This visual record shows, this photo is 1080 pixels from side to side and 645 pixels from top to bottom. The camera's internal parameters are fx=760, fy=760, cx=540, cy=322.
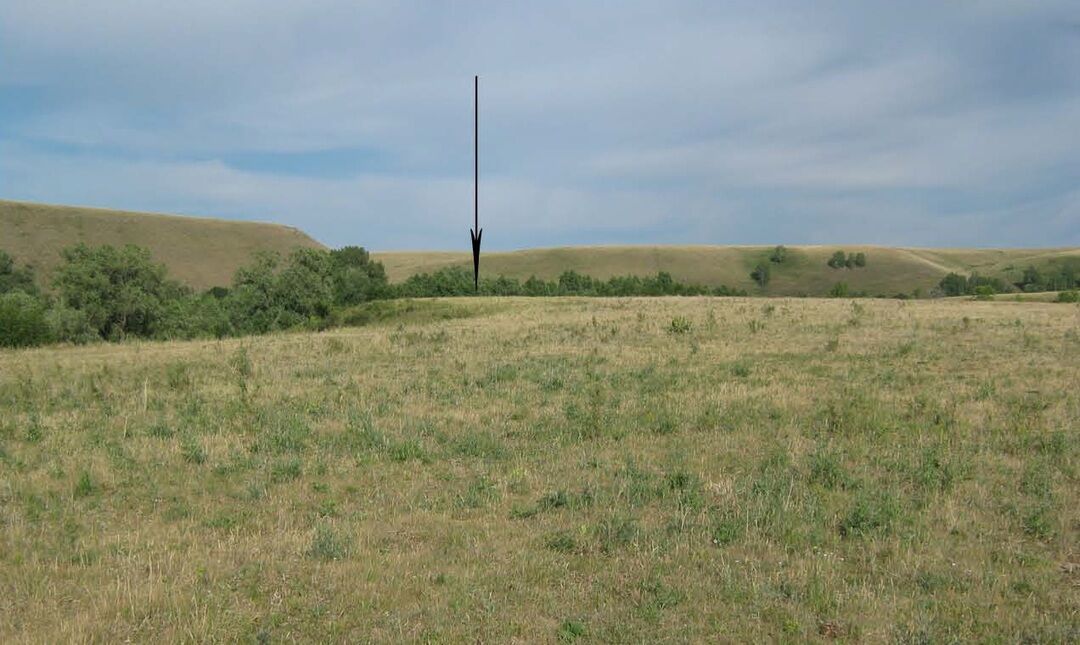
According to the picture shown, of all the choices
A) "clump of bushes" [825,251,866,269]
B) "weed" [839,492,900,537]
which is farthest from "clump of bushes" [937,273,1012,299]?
"weed" [839,492,900,537]

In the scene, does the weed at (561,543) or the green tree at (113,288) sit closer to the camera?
the weed at (561,543)

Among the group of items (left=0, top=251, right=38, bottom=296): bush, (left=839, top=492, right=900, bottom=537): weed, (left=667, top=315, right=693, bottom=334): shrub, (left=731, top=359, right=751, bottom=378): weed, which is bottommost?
(left=839, top=492, right=900, bottom=537): weed

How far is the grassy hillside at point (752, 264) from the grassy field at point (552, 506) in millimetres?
127831

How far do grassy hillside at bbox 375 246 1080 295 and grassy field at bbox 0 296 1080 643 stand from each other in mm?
127831

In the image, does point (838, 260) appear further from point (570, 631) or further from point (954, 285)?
point (570, 631)

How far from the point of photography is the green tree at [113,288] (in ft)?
211

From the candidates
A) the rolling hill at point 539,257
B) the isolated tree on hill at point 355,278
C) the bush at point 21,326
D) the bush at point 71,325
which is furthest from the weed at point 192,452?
the rolling hill at point 539,257

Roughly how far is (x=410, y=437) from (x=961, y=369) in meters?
14.1

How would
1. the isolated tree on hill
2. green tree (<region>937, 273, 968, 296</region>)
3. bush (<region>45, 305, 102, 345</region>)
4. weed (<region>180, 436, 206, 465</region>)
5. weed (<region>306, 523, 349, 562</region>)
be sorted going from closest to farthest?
1. weed (<region>306, 523, 349, 562</region>)
2. weed (<region>180, 436, 206, 465</region>)
3. bush (<region>45, 305, 102, 345</region>)
4. the isolated tree on hill
5. green tree (<region>937, 273, 968, 296</region>)

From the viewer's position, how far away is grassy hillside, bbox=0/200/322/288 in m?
123

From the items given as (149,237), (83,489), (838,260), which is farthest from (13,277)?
(838,260)

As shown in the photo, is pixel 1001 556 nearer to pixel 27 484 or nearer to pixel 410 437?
pixel 410 437

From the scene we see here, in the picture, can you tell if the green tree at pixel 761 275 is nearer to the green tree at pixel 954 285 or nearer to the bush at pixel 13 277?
the green tree at pixel 954 285

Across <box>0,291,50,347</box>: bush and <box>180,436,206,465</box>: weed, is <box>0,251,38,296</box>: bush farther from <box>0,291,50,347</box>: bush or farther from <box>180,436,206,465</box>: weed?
<box>180,436,206,465</box>: weed
